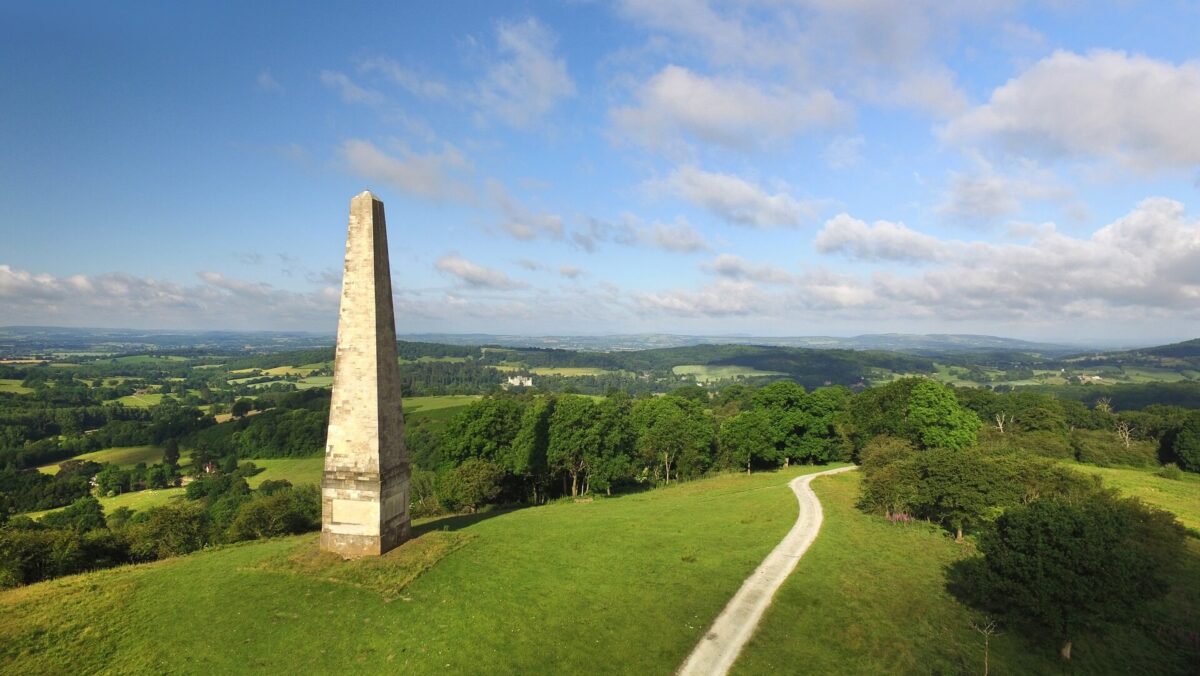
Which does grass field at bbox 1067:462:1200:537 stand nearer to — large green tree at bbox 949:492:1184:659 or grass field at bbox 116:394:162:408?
large green tree at bbox 949:492:1184:659

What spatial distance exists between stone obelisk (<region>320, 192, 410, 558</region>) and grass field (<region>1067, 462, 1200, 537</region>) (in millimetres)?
48061

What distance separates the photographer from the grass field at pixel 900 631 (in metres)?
16.6

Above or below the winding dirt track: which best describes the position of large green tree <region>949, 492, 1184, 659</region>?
above

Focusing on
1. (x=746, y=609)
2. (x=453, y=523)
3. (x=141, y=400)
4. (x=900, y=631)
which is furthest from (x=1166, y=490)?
(x=141, y=400)

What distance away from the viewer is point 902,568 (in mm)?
24500

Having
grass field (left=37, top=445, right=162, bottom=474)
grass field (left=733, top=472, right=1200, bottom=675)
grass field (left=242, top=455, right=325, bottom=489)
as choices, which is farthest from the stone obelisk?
grass field (left=37, top=445, right=162, bottom=474)

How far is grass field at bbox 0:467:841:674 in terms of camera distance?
1425 cm

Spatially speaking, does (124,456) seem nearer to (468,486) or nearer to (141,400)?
(141,400)

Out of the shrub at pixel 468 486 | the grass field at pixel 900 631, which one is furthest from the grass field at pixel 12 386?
the grass field at pixel 900 631

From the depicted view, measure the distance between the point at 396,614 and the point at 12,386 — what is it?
228 metres

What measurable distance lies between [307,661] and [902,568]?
25.7 m

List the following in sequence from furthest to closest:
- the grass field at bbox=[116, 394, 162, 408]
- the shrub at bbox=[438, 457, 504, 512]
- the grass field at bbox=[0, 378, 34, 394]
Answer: the grass field at bbox=[0, 378, 34, 394] < the grass field at bbox=[116, 394, 162, 408] < the shrub at bbox=[438, 457, 504, 512]

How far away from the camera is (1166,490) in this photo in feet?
146

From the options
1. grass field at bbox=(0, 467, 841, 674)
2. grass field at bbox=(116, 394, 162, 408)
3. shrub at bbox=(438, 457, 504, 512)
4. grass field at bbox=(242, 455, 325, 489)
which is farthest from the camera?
grass field at bbox=(116, 394, 162, 408)
